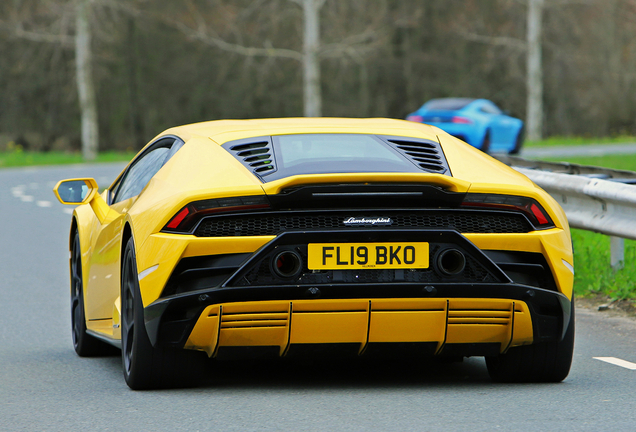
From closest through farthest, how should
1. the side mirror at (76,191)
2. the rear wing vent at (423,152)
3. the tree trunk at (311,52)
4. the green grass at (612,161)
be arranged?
the rear wing vent at (423,152) → the side mirror at (76,191) → the green grass at (612,161) → the tree trunk at (311,52)

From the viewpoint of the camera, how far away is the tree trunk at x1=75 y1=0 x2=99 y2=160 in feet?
121

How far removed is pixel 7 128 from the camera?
50688mm

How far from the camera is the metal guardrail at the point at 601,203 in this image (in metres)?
8.46

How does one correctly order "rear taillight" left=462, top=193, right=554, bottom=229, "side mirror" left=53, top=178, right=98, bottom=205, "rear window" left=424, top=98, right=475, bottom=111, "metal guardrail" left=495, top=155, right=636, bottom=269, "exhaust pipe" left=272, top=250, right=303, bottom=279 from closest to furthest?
"exhaust pipe" left=272, top=250, right=303, bottom=279, "rear taillight" left=462, top=193, right=554, bottom=229, "side mirror" left=53, top=178, right=98, bottom=205, "metal guardrail" left=495, top=155, right=636, bottom=269, "rear window" left=424, top=98, right=475, bottom=111

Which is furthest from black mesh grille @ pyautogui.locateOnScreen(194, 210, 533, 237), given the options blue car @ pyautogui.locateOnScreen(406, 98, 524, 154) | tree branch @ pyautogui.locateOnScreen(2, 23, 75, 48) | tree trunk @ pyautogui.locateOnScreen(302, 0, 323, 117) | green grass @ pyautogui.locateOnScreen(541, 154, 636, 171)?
tree branch @ pyautogui.locateOnScreen(2, 23, 75, 48)

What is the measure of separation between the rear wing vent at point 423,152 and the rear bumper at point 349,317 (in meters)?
0.63

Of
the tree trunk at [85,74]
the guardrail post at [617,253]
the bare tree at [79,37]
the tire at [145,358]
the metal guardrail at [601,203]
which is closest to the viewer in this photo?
the tire at [145,358]

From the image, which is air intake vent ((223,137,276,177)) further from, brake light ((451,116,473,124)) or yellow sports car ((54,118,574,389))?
brake light ((451,116,473,124))

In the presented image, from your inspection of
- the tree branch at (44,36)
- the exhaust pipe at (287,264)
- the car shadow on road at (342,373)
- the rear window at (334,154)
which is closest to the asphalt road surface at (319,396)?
the car shadow on road at (342,373)

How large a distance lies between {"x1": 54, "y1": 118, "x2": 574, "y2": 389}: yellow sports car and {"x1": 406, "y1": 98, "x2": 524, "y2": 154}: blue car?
20864 millimetres

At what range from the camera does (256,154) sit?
17.8 feet

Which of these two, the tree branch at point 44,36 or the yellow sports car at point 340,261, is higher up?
the tree branch at point 44,36

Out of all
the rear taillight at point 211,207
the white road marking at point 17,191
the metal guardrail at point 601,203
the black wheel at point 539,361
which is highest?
the rear taillight at point 211,207

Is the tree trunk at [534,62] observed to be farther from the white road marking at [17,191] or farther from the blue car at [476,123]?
A: the white road marking at [17,191]
